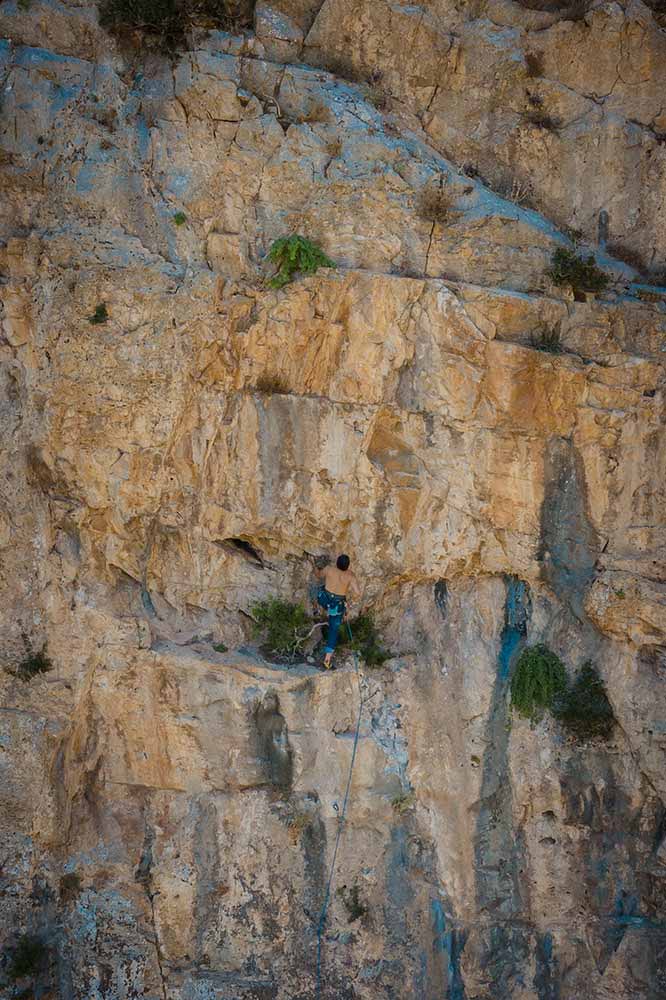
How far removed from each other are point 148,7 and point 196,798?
9.76 meters

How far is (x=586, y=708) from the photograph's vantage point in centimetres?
1062

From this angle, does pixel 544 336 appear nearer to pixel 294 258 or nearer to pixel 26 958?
pixel 294 258

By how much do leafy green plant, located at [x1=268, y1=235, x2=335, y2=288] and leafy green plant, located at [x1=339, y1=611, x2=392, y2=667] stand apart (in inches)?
171

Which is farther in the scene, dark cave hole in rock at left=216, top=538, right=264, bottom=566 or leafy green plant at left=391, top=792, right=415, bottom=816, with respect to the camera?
dark cave hole in rock at left=216, top=538, right=264, bottom=566

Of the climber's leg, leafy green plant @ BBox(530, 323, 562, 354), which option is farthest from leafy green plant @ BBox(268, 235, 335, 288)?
the climber's leg

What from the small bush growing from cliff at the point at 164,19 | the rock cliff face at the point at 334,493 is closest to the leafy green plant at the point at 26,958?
the rock cliff face at the point at 334,493

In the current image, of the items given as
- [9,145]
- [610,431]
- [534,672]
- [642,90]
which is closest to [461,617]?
[534,672]

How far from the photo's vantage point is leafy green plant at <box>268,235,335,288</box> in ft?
33.4

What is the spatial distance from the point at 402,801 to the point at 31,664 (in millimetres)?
4937

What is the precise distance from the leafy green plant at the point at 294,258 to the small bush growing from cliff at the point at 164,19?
2.96 meters

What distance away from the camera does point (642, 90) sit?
10766 mm

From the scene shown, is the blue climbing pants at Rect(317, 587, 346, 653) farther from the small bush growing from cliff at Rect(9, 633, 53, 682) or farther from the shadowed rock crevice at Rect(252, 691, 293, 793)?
the small bush growing from cliff at Rect(9, 633, 53, 682)

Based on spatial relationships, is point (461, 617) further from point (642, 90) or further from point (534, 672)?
point (642, 90)

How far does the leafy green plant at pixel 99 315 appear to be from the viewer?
10250 mm
